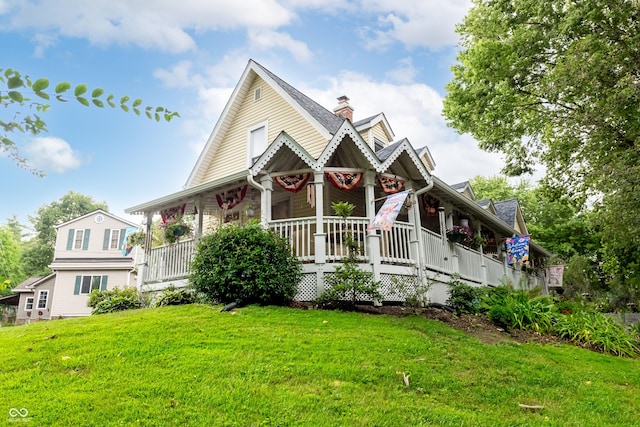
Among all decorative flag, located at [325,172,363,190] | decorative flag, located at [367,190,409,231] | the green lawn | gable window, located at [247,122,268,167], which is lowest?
the green lawn

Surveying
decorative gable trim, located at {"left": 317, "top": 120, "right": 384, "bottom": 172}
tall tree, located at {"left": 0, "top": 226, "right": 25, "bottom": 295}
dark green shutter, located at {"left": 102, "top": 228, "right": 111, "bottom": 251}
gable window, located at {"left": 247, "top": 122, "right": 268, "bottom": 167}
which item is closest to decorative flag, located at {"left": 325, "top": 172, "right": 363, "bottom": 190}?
decorative gable trim, located at {"left": 317, "top": 120, "right": 384, "bottom": 172}

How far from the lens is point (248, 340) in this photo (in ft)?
21.5

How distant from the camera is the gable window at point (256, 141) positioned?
48.9 ft

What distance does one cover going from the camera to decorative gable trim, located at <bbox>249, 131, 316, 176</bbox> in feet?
33.0

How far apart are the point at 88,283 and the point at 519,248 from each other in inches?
946

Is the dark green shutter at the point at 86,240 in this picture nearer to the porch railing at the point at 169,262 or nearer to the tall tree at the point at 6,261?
the porch railing at the point at 169,262

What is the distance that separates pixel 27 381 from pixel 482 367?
5.56 metres

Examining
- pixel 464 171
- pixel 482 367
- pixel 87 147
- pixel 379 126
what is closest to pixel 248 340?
pixel 482 367

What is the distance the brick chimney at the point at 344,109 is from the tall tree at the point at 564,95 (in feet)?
11.1

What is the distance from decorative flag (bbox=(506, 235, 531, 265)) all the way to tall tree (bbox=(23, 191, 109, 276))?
3614 cm

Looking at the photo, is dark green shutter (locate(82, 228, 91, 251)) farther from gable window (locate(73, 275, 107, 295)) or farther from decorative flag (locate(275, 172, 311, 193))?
decorative flag (locate(275, 172, 311, 193))

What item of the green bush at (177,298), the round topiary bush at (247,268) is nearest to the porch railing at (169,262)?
the green bush at (177,298)

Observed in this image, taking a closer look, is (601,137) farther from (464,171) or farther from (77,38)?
(464,171)

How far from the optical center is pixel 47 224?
44.5 m
